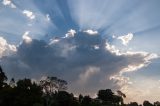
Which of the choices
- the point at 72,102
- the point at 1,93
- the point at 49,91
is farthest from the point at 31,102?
the point at 49,91

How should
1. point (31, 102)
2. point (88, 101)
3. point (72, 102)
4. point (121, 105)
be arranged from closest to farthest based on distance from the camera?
1. point (31, 102)
2. point (72, 102)
3. point (88, 101)
4. point (121, 105)

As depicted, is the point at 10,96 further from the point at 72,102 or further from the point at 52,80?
the point at 52,80

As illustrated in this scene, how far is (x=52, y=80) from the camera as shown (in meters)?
154

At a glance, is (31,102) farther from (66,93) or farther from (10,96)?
(66,93)

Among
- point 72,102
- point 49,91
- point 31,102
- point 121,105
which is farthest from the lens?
point 121,105

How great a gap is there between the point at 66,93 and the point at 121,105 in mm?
48162

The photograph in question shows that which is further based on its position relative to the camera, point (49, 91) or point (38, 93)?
point (49, 91)

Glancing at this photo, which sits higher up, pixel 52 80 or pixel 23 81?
pixel 52 80

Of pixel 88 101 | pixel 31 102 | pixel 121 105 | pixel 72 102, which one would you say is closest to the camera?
pixel 31 102

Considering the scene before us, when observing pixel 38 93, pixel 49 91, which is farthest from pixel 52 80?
pixel 38 93

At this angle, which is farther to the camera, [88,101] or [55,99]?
[88,101]

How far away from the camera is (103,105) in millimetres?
157625

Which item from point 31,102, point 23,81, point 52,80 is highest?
point 52,80

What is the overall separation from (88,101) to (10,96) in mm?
61142
